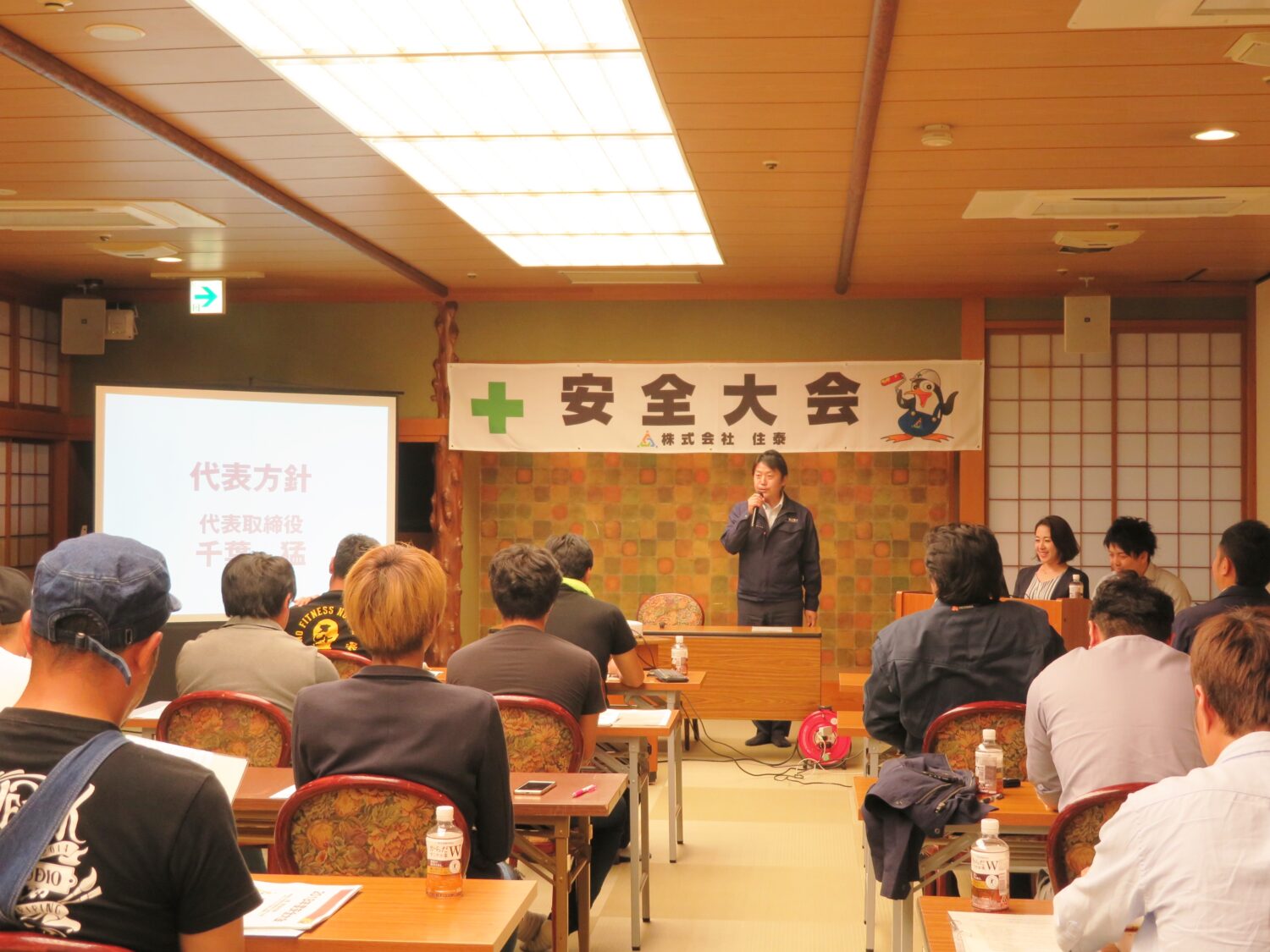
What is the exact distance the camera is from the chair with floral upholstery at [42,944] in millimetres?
1389

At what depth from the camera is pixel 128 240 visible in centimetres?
648

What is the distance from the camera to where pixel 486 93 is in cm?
409

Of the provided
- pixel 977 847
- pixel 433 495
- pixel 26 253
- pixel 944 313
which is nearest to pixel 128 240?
pixel 26 253

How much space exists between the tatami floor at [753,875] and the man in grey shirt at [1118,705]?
1.43m

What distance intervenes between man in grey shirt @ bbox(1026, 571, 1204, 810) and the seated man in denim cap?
1901mm

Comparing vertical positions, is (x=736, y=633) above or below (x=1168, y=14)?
below

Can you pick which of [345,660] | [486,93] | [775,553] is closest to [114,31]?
[486,93]

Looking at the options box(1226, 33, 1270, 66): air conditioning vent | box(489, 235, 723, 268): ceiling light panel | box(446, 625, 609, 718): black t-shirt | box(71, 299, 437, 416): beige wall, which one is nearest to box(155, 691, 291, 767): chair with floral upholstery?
box(446, 625, 609, 718): black t-shirt

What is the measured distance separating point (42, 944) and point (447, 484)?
665 centimetres

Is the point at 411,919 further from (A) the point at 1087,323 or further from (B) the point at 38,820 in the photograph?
(A) the point at 1087,323

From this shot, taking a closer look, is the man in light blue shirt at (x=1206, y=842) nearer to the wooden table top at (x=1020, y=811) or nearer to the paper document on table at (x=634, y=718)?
the wooden table top at (x=1020, y=811)

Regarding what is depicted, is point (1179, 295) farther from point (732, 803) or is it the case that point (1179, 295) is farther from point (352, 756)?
point (352, 756)

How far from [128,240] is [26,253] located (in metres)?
0.76

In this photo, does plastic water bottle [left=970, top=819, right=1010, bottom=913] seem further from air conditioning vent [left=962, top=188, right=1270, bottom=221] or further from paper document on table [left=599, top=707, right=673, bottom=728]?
air conditioning vent [left=962, top=188, right=1270, bottom=221]
